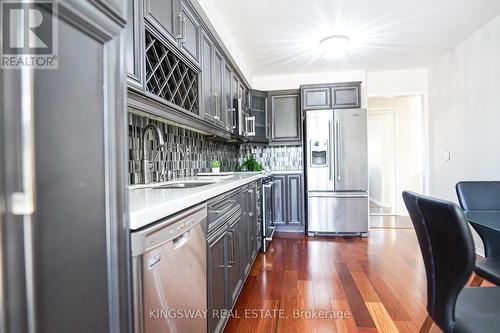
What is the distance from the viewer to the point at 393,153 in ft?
19.8

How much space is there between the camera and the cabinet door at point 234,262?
1.78m

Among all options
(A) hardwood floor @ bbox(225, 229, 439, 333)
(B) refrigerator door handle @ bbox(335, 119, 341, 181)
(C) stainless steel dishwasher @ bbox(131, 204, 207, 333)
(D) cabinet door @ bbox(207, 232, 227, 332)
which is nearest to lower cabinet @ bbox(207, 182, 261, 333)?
(D) cabinet door @ bbox(207, 232, 227, 332)

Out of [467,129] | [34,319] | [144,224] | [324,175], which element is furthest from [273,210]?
[34,319]

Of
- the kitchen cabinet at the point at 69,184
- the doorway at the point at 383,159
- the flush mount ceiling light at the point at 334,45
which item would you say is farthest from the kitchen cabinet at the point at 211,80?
the doorway at the point at 383,159

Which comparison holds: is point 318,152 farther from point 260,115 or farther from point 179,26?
point 179,26

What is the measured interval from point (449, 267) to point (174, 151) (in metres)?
1.96

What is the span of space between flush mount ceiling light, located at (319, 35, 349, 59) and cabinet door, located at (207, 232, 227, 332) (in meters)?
2.71

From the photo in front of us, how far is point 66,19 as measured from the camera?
59cm

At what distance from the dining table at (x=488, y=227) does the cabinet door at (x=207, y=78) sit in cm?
186

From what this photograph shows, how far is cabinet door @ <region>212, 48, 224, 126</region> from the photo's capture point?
2.54 meters

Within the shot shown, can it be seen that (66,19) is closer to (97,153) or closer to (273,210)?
(97,153)

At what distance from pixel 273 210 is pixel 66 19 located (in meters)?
3.89

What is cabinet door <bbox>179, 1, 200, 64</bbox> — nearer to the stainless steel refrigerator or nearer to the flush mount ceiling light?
the flush mount ceiling light

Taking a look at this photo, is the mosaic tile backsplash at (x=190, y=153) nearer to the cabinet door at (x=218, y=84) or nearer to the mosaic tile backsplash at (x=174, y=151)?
the mosaic tile backsplash at (x=174, y=151)
